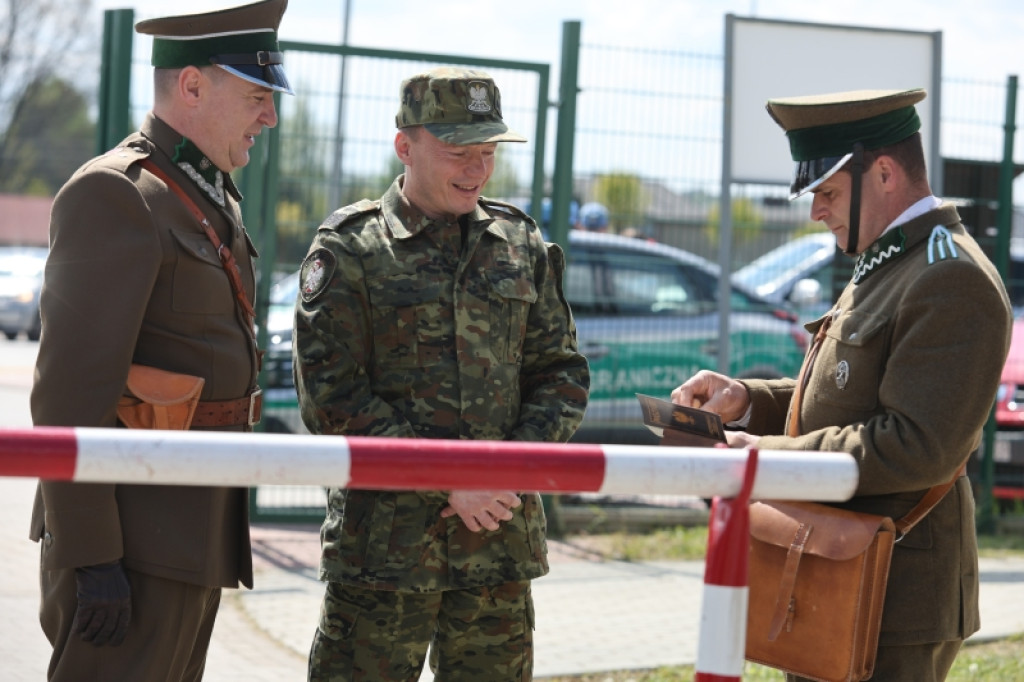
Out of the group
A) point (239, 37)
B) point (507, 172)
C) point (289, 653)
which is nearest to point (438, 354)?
point (239, 37)

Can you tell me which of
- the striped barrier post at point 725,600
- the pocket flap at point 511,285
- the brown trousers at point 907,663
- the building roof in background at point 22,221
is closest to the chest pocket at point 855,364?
the brown trousers at point 907,663

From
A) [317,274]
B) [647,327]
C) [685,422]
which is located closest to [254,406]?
[317,274]

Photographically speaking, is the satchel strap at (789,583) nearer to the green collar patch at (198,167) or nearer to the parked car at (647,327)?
the green collar patch at (198,167)

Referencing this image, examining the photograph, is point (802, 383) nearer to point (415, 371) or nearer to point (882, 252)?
point (882, 252)

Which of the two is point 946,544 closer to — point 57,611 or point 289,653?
point 57,611

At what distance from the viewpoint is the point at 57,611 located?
9.43 ft

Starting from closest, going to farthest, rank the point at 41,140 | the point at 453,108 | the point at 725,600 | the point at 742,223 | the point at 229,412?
the point at 725,600
the point at 229,412
the point at 453,108
the point at 742,223
the point at 41,140

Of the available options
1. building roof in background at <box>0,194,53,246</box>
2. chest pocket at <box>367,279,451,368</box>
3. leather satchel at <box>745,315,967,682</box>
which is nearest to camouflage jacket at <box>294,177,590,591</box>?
chest pocket at <box>367,279,451,368</box>

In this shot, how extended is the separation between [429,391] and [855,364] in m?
1.04

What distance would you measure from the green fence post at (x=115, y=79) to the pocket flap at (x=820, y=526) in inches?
193

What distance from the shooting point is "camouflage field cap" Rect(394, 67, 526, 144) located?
3.31 metres

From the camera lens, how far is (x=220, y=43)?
314 cm

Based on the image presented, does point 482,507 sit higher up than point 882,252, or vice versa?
point 882,252

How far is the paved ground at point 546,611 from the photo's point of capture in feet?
17.2
